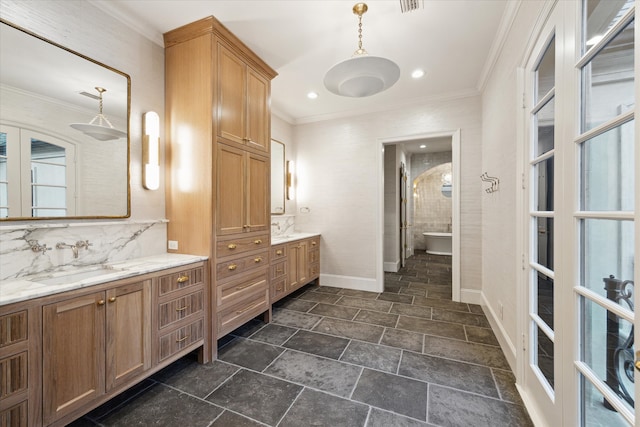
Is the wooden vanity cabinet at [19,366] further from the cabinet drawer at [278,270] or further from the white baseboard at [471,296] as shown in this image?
the white baseboard at [471,296]

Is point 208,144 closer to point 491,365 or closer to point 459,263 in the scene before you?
point 491,365

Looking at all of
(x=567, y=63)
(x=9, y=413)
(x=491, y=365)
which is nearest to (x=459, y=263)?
(x=491, y=365)

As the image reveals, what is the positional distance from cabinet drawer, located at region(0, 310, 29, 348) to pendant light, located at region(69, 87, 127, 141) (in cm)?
128

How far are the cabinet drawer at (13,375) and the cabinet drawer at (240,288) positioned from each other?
111 cm

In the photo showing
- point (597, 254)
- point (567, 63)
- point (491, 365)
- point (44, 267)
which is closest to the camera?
point (597, 254)

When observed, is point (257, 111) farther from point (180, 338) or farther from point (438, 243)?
point (438, 243)

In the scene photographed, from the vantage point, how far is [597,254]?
99 cm

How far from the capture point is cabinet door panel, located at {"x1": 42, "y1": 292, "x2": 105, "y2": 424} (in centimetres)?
128

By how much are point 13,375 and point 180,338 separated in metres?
0.86

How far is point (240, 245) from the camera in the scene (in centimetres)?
244

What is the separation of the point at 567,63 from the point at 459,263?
113 inches

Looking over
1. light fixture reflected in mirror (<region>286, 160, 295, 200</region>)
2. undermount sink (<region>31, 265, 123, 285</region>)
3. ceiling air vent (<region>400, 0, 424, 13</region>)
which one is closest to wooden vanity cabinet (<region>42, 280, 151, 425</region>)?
undermount sink (<region>31, 265, 123, 285</region>)

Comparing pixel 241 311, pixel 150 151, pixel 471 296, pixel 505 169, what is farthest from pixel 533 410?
pixel 150 151

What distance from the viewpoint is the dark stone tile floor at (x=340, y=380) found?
1.55m
